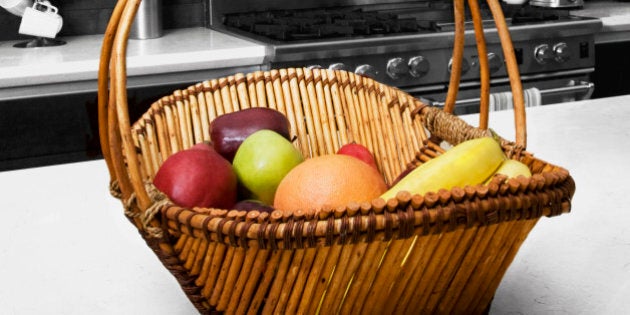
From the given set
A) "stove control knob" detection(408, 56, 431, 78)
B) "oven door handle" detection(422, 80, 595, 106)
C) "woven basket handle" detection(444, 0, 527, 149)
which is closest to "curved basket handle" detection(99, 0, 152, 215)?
"woven basket handle" detection(444, 0, 527, 149)

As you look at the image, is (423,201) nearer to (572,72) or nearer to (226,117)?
(226,117)

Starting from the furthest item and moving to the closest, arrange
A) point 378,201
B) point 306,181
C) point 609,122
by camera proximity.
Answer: point 609,122 < point 306,181 < point 378,201

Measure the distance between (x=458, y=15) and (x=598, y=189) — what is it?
0.30m

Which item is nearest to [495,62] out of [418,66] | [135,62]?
[418,66]

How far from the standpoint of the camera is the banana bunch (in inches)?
24.7

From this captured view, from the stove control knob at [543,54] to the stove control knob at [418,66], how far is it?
0.42 m

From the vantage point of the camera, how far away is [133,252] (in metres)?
0.85

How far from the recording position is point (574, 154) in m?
1.13

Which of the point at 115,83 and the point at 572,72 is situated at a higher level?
the point at 115,83

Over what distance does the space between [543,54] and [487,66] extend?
183 centimetres

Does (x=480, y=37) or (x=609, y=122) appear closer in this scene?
(x=480, y=37)

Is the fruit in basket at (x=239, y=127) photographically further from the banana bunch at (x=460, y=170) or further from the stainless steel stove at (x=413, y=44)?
the stainless steel stove at (x=413, y=44)

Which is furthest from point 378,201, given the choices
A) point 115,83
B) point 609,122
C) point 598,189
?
point 609,122

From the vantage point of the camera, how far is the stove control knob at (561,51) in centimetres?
258
